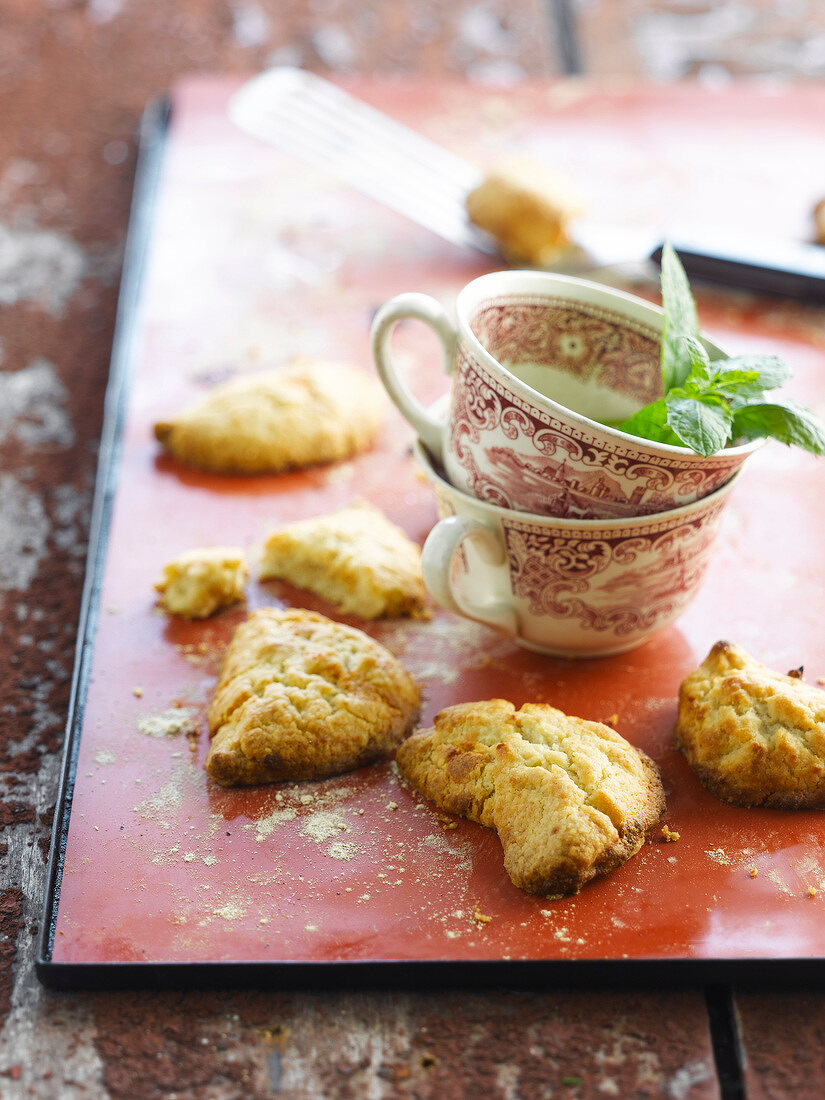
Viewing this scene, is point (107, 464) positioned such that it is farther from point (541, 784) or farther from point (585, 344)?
point (541, 784)

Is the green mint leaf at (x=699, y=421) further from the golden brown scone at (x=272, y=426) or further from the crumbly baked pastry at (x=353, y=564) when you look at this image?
the golden brown scone at (x=272, y=426)

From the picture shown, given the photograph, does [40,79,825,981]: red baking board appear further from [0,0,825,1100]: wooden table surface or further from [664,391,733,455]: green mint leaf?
[664,391,733,455]: green mint leaf

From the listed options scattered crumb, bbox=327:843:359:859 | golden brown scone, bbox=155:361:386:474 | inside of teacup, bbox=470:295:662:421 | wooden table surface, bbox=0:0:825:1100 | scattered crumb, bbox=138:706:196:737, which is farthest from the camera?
golden brown scone, bbox=155:361:386:474

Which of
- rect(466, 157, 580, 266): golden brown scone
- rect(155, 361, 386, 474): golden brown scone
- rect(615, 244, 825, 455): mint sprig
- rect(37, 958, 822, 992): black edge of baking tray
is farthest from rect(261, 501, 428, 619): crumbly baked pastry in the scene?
rect(466, 157, 580, 266): golden brown scone

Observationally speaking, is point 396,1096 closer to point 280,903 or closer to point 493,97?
point 280,903

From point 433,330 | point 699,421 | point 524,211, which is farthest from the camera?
point 524,211

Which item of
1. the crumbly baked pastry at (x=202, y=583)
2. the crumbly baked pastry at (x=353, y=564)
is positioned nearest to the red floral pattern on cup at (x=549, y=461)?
the crumbly baked pastry at (x=353, y=564)

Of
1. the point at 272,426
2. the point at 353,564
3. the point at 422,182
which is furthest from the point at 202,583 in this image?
the point at 422,182
